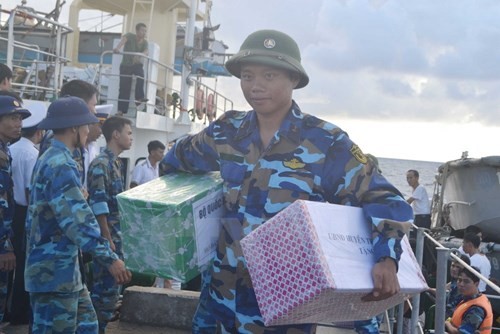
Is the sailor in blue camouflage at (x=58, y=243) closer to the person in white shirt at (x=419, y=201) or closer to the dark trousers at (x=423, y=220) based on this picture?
the person in white shirt at (x=419, y=201)

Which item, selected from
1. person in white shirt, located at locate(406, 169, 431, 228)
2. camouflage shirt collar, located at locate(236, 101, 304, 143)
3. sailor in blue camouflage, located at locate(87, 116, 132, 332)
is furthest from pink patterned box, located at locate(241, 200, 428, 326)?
person in white shirt, located at locate(406, 169, 431, 228)

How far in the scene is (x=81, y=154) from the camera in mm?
4320

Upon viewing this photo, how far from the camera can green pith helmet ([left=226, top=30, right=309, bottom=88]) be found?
247cm

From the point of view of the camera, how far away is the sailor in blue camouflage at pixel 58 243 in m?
3.21

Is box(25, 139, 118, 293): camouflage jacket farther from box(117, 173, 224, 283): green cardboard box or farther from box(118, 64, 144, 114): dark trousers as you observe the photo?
box(118, 64, 144, 114): dark trousers

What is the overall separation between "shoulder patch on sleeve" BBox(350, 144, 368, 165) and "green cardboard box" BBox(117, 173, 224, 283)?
0.57 metres

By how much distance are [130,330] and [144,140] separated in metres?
6.16

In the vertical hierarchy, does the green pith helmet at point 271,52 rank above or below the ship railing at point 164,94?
below

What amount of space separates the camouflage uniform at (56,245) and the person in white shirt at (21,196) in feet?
4.36

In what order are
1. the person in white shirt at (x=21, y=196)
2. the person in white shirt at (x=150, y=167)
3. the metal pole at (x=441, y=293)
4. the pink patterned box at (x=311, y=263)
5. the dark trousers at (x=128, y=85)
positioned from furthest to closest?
the dark trousers at (x=128, y=85)
the person in white shirt at (x=150, y=167)
the person in white shirt at (x=21, y=196)
the metal pole at (x=441, y=293)
the pink patterned box at (x=311, y=263)

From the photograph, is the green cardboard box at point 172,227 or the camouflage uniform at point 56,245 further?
the camouflage uniform at point 56,245

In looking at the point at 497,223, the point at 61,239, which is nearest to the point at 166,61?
the point at 497,223

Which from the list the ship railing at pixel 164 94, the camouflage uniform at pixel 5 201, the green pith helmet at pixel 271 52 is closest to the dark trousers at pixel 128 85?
the ship railing at pixel 164 94

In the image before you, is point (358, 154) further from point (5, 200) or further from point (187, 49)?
point (187, 49)
